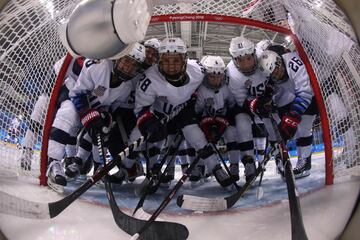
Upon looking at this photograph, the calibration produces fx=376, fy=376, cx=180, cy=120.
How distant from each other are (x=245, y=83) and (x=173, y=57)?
71 centimetres

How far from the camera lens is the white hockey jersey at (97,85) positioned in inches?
103

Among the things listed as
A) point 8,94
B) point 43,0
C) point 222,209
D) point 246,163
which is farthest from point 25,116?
point 246,163

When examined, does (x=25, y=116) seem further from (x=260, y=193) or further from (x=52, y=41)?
(x=260, y=193)

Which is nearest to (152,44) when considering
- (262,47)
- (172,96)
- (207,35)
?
(172,96)

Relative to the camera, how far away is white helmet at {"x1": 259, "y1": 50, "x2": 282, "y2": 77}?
106 inches

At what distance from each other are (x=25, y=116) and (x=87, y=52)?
1.54 metres

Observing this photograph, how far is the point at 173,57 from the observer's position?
240 cm

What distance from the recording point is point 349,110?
76.2 inches

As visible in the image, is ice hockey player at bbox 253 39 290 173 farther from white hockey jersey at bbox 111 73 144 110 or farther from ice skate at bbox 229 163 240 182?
white hockey jersey at bbox 111 73 144 110

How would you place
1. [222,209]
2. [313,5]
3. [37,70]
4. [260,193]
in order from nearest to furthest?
[313,5]
[222,209]
[37,70]
[260,193]

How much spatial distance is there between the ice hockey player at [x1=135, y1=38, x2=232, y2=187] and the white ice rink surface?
0.47 metres

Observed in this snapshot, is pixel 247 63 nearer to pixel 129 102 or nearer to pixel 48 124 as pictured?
pixel 129 102

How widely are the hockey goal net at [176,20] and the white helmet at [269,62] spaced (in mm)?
213

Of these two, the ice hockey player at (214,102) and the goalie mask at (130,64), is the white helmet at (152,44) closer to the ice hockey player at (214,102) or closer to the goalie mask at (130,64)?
the goalie mask at (130,64)
